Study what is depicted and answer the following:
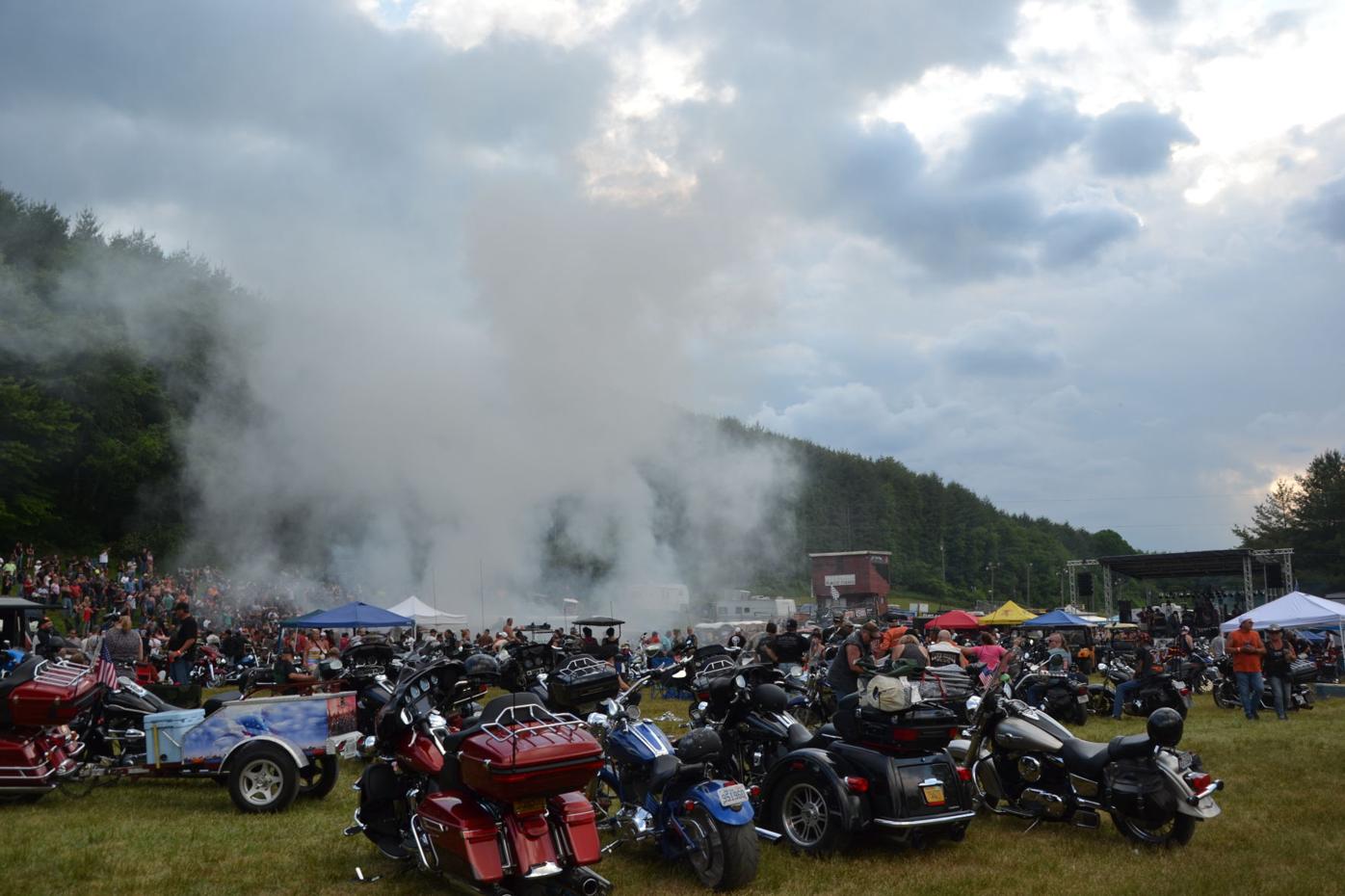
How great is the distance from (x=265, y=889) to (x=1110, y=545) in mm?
163361

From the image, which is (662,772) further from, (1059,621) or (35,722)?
(1059,621)

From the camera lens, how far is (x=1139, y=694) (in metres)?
15.8

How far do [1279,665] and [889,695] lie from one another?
12.1 metres

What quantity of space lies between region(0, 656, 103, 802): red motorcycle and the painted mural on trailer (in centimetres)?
104

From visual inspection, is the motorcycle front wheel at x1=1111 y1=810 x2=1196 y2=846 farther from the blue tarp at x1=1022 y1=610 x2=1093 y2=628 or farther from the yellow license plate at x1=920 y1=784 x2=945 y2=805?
the blue tarp at x1=1022 y1=610 x2=1093 y2=628

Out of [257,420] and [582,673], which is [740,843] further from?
[257,420]

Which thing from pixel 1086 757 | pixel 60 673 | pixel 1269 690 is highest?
pixel 60 673

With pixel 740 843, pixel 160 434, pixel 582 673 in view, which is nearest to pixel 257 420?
pixel 160 434

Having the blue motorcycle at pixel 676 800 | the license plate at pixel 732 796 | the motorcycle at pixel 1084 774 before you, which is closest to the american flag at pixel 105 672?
the blue motorcycle at pixel 676 800

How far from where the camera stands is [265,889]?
5.99m

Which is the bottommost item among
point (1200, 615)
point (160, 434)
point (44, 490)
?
point (1200, 615)

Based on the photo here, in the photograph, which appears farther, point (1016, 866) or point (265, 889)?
point (1016, 866)

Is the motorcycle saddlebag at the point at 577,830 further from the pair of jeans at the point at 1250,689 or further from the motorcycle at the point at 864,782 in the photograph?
the pair of jeans at the point at 1250,689

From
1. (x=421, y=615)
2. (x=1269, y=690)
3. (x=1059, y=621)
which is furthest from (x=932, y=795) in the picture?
(x=1059, y=621)
